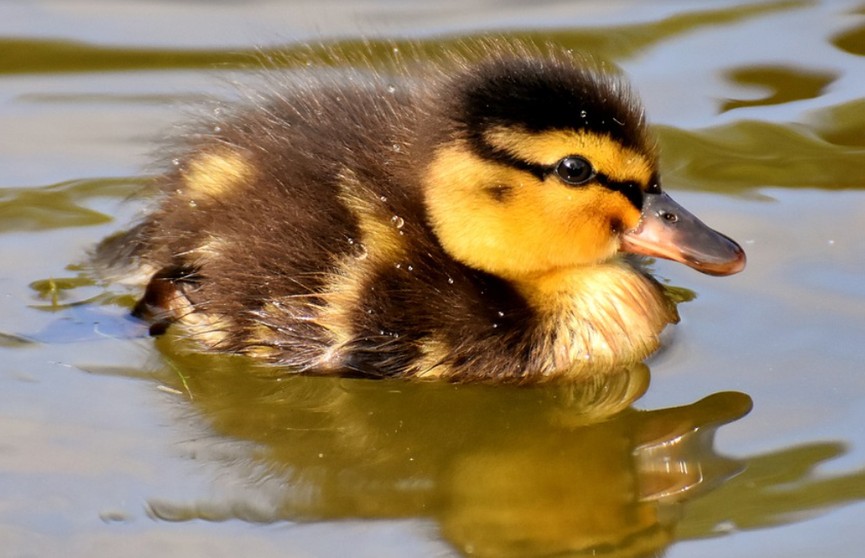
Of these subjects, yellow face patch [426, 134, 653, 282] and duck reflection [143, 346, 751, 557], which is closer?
duck reflection [143, 346, 751, 557]

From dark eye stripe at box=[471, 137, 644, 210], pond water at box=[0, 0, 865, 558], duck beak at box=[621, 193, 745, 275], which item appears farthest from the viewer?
duck beak at box=[621, 193, 745, 275]

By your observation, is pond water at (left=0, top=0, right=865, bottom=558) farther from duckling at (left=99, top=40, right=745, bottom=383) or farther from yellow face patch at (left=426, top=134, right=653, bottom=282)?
yellow face patch at (left=426, top=134, right=653, bottom=282)

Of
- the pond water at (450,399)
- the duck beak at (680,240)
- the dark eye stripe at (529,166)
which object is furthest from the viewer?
the duck beak at (680,240)

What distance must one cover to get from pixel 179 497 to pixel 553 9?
2826 mm

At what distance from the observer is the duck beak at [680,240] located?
11.9ft

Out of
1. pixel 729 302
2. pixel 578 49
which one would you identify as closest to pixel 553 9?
pixel 578 49

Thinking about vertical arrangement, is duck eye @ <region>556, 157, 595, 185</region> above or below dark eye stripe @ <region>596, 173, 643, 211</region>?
above

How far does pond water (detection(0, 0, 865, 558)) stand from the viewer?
301cm

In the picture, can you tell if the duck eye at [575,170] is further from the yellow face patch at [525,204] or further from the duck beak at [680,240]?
the duck beak at [680,240]

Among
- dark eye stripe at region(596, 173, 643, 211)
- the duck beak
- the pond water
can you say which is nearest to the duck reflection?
the pond water

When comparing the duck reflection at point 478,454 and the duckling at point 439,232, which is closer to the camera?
the duck reflection at point 478,454

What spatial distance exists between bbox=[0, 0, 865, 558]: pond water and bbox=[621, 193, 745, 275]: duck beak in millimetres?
227

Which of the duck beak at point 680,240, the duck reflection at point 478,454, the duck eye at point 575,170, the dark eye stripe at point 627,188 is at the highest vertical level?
the duck eye at point 575,170

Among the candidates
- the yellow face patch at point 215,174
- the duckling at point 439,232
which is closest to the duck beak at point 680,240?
the duckling at point 439,232
